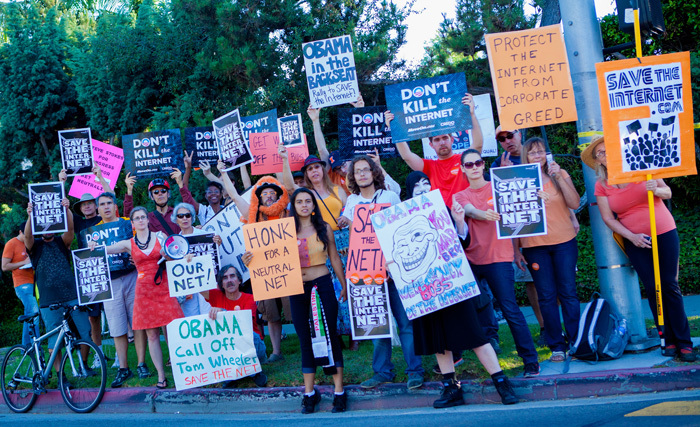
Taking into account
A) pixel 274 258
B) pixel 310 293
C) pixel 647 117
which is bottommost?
pixel 310 293

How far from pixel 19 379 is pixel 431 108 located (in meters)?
5.76

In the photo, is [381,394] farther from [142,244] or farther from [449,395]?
[142,244]

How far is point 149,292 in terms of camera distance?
7.54m

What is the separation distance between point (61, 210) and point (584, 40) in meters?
6.48

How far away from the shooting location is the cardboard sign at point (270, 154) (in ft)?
29.3

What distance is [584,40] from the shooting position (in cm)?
666

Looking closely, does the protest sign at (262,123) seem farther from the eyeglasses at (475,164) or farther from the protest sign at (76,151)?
the eyeglasses at (475,164)

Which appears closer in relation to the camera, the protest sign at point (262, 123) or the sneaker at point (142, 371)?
the sneaker at point (142, 371)

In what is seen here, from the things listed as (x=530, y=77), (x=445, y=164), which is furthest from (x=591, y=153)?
(x=445, y=164)

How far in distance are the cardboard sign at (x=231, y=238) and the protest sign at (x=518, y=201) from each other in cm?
363

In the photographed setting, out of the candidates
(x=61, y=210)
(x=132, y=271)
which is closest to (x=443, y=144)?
(x=132, y=271)

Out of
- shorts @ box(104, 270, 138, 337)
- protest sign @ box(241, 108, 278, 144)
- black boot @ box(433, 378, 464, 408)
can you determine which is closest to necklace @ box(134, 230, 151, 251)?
shorts @ box(104, 270, 138, 337)

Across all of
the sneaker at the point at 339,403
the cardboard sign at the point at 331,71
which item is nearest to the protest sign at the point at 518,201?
the sneaker at the point at 339,403

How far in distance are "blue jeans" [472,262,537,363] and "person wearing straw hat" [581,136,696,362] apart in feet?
3.68
